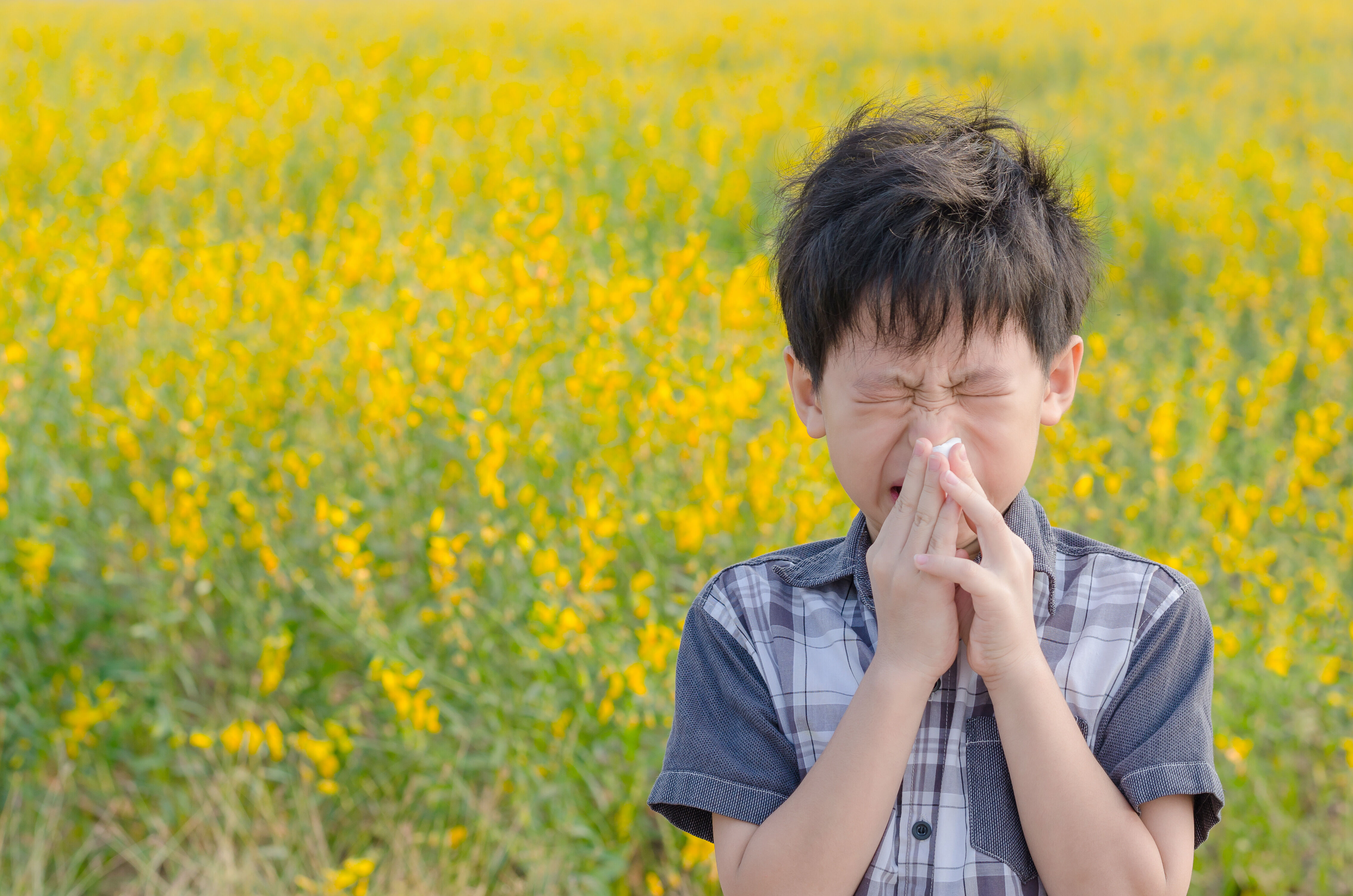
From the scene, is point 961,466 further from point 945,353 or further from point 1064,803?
point 1064,803

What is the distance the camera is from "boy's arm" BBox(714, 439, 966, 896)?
2.78 ft

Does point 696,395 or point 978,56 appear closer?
point 696,395

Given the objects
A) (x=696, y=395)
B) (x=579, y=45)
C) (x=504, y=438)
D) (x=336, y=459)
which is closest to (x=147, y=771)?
(x=336, y=459)

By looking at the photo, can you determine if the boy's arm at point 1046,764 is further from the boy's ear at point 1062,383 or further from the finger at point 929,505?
the boy's ear at point 1062,383

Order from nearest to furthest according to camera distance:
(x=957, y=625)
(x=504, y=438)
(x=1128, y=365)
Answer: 1. (x=957, y=625)
2. (x=504, y=438)
3. (x=1128, y=365)

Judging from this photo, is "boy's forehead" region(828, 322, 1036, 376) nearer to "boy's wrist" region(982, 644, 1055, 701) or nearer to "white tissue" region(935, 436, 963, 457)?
"white tissue" region(935, 436, 963, 457)

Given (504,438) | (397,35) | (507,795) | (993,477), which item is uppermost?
(397,35)

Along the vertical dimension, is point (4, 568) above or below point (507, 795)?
above

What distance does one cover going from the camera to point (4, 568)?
246 centimetres

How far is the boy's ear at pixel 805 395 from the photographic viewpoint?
1021 mm

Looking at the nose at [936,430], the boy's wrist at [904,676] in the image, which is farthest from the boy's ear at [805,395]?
the boy's wrist at [904,676]

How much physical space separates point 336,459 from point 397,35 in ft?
21.0

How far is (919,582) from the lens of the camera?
2.78ft

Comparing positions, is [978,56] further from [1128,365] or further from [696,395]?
[696,395]
